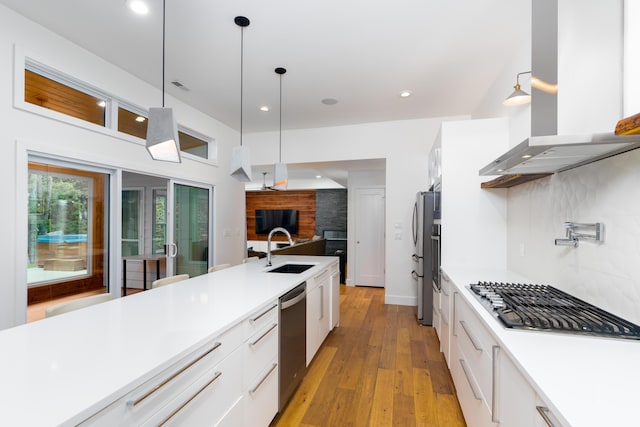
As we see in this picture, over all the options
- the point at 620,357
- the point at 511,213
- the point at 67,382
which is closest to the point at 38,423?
the point at 67,382

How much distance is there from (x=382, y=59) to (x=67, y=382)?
126 inches

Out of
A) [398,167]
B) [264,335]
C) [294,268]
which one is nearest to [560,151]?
[264,335]

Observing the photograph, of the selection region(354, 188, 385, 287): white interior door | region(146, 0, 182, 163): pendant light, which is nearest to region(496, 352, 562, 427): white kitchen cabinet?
region(146, 0, 182, 163): pendant light

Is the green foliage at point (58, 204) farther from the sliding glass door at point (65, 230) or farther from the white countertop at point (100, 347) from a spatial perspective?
the white countertop at point (100, 347)

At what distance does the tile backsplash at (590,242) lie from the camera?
54.9 inches

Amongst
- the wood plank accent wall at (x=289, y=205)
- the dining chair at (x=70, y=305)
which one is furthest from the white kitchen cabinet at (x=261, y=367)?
the wood plank accent wall at (x=289, y=205)

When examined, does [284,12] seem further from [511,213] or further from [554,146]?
[511,213]

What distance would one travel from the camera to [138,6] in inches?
89.7

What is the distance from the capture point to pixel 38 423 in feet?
2.27

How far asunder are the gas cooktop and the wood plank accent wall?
8174 mm

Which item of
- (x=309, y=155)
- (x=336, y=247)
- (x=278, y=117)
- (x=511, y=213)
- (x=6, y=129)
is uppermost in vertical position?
(x=278, y=117)

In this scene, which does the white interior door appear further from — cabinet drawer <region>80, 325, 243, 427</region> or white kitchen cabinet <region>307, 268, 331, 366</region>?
cabinet drawer <region>80, 325, 243, 427</region>

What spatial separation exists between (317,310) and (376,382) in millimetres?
765

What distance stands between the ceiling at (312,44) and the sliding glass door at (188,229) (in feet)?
4.48
